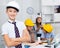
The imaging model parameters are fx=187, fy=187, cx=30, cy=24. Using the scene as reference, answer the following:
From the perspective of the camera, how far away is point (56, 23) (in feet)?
18.1

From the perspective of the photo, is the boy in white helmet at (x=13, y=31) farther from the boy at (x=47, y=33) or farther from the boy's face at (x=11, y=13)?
the boy at (x=47, y=33)

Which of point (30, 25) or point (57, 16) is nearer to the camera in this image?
A: point (30, 25)

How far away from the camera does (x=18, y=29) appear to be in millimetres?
1955

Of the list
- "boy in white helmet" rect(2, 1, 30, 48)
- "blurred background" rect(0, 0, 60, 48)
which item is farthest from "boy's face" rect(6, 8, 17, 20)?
"blurred background" rect(0, 0, 60, 48)

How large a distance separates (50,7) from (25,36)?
3.56 m

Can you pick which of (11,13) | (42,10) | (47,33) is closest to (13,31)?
(11,13)

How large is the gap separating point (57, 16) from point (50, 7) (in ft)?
1.10

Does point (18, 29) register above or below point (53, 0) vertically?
below

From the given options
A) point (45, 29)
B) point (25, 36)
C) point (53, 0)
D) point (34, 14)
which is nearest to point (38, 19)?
point (34, 14)

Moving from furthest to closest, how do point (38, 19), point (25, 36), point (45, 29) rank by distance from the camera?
point (38, 19)
point (45, 29)
point (25, 36)

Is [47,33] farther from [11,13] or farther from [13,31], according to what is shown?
[11,13]

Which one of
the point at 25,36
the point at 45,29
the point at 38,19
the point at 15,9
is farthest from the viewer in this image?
the point at 38,19

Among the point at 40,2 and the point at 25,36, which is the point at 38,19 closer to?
the point at 40,2

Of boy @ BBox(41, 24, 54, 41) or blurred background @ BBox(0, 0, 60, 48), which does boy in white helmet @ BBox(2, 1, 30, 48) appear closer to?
boy @ BBox(41, 24, 54, 41)
